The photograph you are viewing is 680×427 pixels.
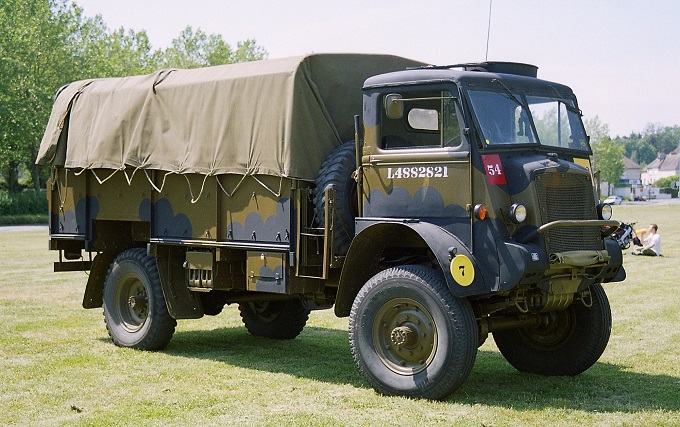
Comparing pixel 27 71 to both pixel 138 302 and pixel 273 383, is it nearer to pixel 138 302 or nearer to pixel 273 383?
pixel 138 302

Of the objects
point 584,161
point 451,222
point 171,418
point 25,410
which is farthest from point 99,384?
point 584,161

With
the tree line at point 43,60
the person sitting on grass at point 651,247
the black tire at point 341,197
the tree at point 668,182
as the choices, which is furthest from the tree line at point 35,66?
the tree at point 668,182

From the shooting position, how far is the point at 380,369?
892 centimetres

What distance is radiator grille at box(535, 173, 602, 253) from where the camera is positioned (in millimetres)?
8688

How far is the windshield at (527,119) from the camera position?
8.88 meters

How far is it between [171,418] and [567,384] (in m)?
3.95

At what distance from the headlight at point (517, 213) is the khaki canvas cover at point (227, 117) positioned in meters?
2.36

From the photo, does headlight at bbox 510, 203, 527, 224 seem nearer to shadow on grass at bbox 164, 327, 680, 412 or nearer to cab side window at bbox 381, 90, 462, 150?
cab side window at bbox 381, 90, 462, 150

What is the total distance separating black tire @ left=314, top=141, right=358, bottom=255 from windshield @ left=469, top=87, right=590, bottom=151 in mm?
1593

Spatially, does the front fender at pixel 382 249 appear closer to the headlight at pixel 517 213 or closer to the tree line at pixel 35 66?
the headlight at pixel 517 213

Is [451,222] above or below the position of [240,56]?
below

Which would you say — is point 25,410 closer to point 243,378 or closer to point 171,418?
point 171,418

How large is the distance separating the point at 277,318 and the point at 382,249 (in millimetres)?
3544

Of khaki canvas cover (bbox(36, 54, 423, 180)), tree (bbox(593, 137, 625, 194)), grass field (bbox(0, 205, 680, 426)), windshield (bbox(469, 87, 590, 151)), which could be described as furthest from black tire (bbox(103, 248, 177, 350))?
tree (bbox(593, 137, 625, 194))
